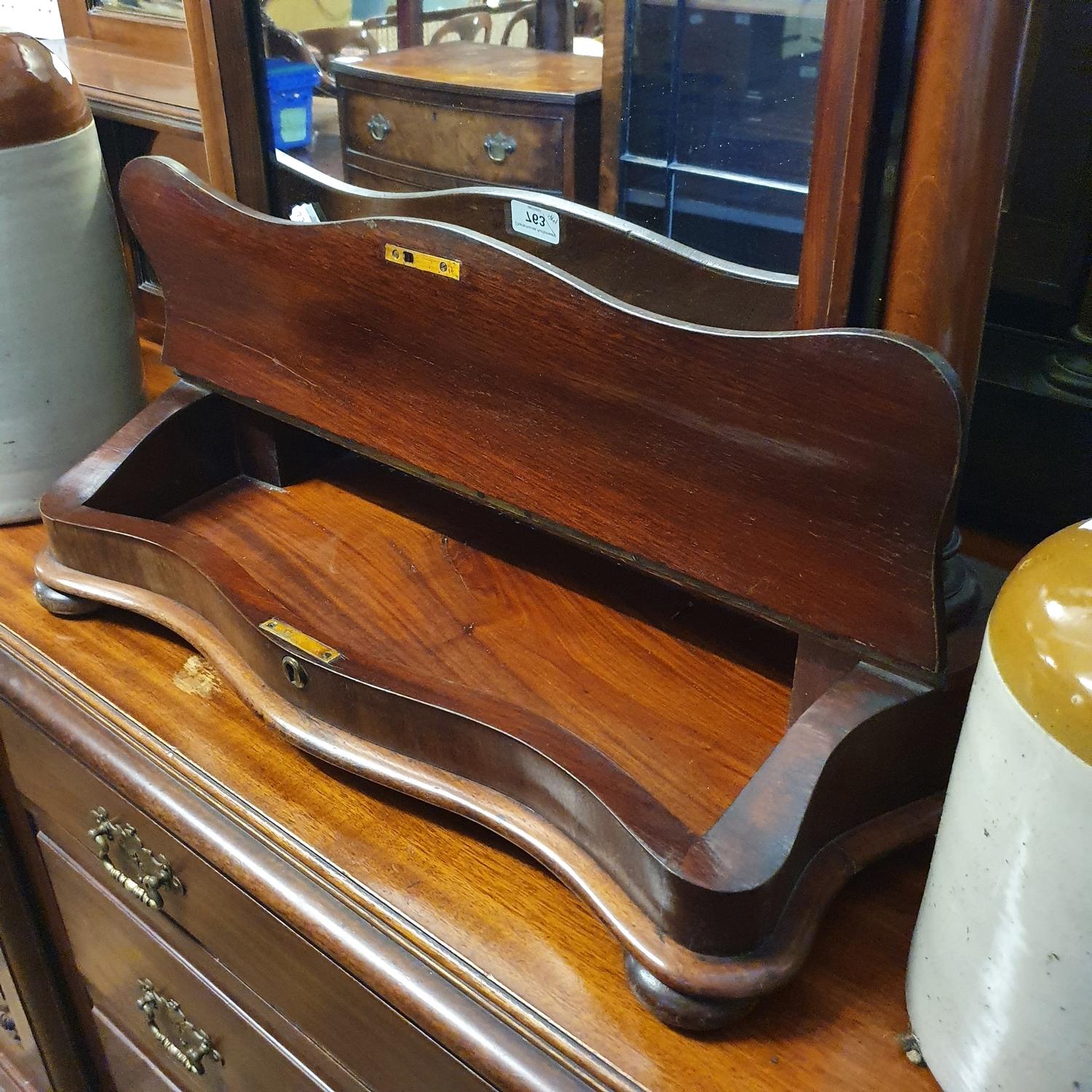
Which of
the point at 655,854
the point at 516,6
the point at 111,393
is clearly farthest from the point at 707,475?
the point at 111,393

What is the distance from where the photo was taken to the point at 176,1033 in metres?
0.81

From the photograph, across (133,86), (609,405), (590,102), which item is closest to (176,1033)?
(609,405)

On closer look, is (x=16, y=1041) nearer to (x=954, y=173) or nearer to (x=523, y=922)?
(x=523, y=922)

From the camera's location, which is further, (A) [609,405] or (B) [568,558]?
(B) [568,558]

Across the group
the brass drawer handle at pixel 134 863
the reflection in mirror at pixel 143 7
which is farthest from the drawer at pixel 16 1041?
the reflection in mirror at pixel 143 7

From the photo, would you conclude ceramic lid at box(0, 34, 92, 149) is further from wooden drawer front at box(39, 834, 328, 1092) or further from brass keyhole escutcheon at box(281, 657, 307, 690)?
wooden drawer front at box(39, 834, 328, 1092)

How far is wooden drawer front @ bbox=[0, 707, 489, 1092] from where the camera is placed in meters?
0.57

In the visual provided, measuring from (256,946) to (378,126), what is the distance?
1.56 feet

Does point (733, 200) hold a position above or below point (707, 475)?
above

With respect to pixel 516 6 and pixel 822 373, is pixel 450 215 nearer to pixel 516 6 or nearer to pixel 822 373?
pixel 516 6

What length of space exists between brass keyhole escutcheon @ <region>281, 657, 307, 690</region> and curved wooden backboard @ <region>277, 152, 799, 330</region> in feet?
0.79

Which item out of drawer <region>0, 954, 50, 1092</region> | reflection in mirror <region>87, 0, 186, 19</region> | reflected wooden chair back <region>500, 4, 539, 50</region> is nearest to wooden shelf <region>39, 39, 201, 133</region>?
→ reflection in mirror <region>87, 0, 186, 19</region>

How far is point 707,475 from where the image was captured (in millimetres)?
500

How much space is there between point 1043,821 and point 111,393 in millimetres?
695
